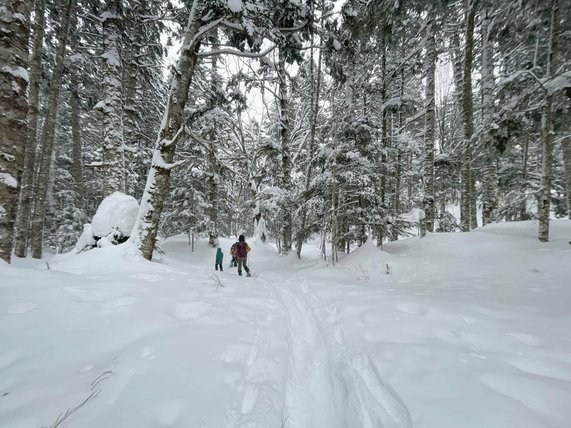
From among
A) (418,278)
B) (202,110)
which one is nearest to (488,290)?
(418,278)

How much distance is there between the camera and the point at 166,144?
252 inches

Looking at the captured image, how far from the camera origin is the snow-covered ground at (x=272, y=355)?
186 centimetres

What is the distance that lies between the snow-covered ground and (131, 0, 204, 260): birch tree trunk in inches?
49.2

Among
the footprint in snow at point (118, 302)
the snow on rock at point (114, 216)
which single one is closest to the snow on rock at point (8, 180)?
the footprint in snow at point (118, 302)

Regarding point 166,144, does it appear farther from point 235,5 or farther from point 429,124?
point 429,124

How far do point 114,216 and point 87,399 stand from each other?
22.4ft

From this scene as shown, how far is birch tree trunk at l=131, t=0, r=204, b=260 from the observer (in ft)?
20.7

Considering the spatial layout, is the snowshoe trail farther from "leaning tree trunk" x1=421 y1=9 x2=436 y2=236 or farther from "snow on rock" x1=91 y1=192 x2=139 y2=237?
"leaning tree trunk" x1=421 y1=9 x2=436 y2=236

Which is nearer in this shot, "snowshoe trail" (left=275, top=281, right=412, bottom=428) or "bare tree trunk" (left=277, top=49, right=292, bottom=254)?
"snowshoe trail" (left=275, top=281, right=412, bottom=428)

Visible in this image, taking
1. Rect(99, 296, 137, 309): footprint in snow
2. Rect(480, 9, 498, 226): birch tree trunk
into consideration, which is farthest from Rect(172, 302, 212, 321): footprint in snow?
Rect(480, 9, 498, 226): birch tree trunk

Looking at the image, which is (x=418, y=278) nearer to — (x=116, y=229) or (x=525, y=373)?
(x=525, y=373)

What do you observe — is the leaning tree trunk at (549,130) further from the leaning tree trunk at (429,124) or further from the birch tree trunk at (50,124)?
the birch tree trunk at (50,124)

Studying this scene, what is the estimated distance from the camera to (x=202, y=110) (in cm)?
1137

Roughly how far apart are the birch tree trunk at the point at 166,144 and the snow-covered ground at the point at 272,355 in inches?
49.2
